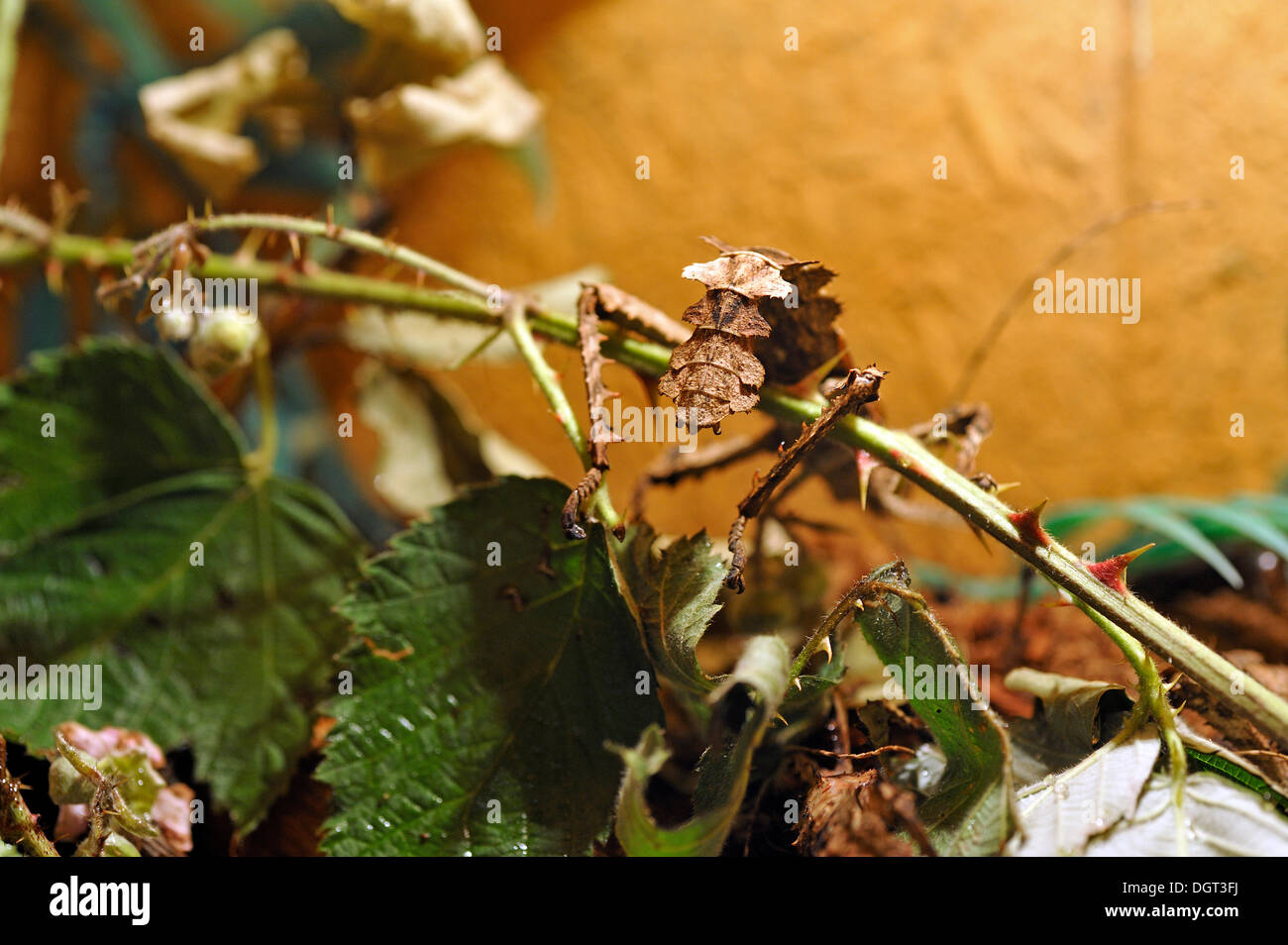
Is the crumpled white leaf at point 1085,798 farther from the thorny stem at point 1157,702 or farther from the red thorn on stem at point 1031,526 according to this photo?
the red thorn on stem at point 1031,526

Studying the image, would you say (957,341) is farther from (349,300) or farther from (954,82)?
(349,300)

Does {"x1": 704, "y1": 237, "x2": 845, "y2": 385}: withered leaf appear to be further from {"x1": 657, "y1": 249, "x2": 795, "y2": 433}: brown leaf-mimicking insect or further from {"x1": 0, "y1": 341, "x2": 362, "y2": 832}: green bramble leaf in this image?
{"x1": 0, "y1": 341, "x2": 362, "y2": 832}: green bramble leaf

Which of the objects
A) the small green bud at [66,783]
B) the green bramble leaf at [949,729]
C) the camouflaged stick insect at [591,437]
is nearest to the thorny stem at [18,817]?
the small green bud at [66,783]

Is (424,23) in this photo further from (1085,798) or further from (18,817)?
(1085,798)

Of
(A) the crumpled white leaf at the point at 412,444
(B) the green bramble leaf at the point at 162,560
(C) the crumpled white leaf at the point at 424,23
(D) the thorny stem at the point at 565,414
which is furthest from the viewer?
(A) the crumpled white leaf at the point at 412,444
